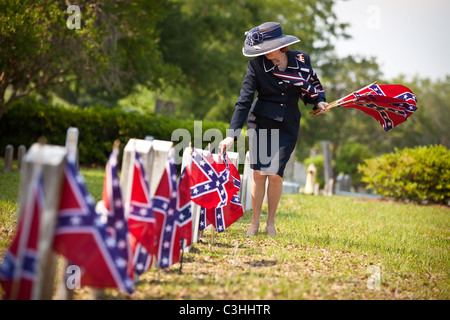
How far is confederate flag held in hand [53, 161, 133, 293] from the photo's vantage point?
2.42 m

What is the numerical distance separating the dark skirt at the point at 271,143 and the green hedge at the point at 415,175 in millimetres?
8440

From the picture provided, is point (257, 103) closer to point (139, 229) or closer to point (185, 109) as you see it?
→ point (139, 229)

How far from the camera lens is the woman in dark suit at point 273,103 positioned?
5285 mm

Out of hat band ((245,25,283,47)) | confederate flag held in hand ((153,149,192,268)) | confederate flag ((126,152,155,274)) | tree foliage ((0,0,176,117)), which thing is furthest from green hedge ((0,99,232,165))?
confederate flag ((126,152,155,274))

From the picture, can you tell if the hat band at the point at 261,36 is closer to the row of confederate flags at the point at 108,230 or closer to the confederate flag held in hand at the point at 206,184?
the confederate flag held in hand at the point at 206,184

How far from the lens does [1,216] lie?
539cm

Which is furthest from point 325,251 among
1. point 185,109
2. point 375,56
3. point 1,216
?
point 375,56

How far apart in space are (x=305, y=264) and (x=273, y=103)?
6.27 feet

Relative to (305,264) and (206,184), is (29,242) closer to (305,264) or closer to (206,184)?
(206,184)

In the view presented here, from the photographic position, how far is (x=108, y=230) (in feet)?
9.04

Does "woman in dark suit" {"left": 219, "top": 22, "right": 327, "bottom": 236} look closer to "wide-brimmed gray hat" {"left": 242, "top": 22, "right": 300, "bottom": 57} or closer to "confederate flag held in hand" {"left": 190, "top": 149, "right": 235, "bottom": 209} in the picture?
"wide-brimmed gray hat" {"left": 242, "top": 22, "right": 300, "bottom": 57}

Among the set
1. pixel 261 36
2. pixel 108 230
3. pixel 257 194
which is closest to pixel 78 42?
pixel 261 36

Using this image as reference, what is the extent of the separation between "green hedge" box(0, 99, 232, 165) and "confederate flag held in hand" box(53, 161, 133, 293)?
10371 mm

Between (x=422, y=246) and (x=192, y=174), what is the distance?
3267 mm
